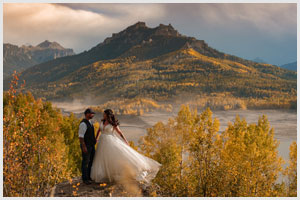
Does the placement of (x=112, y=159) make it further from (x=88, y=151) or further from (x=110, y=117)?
(x=110, y=117)

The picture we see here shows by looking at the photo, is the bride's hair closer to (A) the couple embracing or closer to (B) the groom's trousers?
(A) the couple embracing

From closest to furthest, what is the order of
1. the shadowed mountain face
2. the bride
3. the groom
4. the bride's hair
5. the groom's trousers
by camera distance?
1. the groom
2. the bride's hair
3. the groom's trousers
4. the bride
5. the shadowed mountain face

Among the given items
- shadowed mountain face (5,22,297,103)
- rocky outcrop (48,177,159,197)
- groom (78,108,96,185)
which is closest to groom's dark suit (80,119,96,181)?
groom (78,108,96,185)

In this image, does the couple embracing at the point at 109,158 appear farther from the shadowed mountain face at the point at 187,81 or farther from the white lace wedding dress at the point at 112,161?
the shadowed mountain face at the point at 187,81

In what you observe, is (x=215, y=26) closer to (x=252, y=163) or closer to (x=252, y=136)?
(x=252, y=136)

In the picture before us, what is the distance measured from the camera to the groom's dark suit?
8086 millimetres

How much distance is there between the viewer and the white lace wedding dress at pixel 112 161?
837cm

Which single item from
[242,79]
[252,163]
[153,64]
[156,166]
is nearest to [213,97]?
[242,79]

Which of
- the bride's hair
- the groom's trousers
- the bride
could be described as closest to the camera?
the bride's hair

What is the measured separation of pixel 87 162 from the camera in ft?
27.3

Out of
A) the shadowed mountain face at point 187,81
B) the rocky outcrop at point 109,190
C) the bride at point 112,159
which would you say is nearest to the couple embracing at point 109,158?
the bride at point 112,159

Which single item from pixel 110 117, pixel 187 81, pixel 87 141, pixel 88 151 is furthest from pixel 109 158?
pixel 187 81

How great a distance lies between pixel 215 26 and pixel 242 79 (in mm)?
114565

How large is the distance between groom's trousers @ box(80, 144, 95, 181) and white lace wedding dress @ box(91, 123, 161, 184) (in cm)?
11
